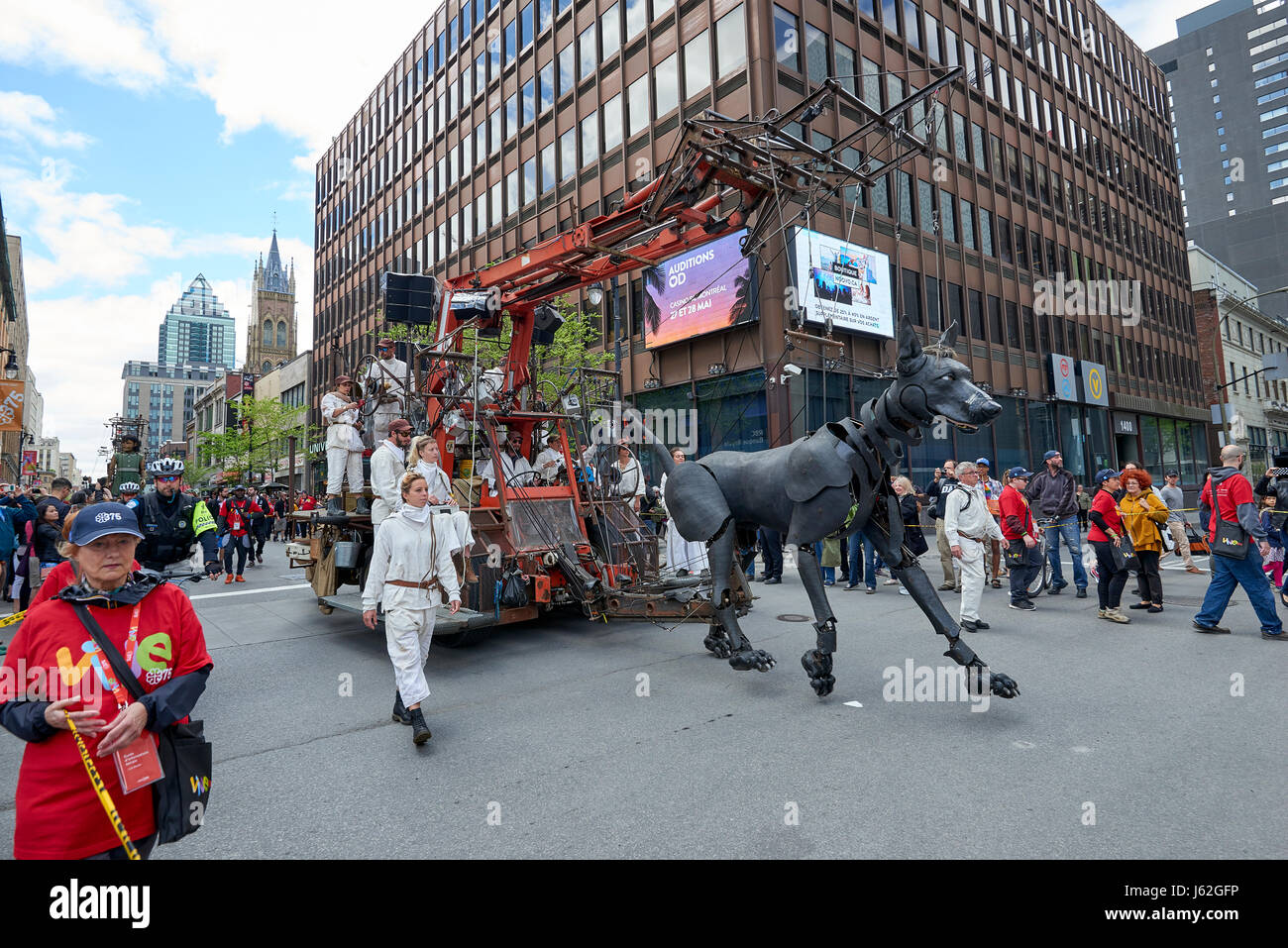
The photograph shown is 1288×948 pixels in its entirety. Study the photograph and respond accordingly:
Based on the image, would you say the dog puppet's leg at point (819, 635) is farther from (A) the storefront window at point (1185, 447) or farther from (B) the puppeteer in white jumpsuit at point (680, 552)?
(A) the storefront window at point (1185, 447)

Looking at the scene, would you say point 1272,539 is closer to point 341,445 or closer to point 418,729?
point 418,729

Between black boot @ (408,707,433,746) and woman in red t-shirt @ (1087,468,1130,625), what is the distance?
8.03 m

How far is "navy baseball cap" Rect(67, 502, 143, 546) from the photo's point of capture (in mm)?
2264

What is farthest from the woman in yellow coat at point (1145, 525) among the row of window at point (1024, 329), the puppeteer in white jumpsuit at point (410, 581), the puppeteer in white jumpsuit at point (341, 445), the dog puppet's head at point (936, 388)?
the row of window at point (1024, 329)

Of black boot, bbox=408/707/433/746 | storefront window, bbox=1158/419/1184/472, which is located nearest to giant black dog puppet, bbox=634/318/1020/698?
black boot, bbox=408/707/433/746

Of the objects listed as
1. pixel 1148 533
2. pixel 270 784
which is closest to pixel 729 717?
pixel 270 784

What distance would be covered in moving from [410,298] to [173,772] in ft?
25.2

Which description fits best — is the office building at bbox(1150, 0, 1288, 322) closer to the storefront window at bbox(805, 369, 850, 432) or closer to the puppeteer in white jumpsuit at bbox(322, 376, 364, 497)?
the storefront window at bbox(805, 369, 850, 432)

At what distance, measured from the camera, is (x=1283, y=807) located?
3428 mm

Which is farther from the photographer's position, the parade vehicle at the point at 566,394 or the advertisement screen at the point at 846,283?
the advertisement screen at the point at 846,283

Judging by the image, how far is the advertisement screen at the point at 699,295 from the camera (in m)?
20.8

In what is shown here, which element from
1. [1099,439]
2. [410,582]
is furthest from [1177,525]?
[1099,439]

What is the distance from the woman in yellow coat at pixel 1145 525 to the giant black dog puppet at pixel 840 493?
14.9ft
